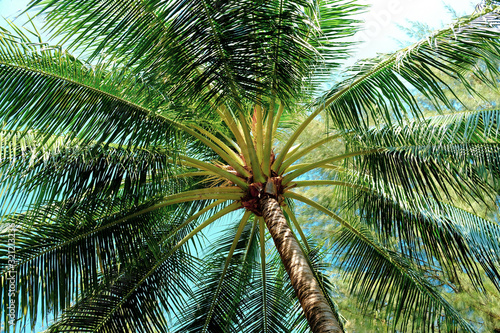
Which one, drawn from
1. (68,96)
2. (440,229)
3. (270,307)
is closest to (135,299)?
(270,307)

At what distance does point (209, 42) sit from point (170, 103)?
2.04ft

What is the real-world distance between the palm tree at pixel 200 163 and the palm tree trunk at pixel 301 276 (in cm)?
1

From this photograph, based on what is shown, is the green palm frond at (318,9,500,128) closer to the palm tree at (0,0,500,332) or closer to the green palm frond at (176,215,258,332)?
the palm tree at (0,0,500,332)

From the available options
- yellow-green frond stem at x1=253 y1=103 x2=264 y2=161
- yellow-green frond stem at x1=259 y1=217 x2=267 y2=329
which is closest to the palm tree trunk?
yellow-green frond stem at x1=253 y1=103 x2=264 y2=161

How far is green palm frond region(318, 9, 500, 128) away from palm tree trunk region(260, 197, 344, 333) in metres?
0.99

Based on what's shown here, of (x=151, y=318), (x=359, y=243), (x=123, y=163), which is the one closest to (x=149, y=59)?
(x=123, y=163)

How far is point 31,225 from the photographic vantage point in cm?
387

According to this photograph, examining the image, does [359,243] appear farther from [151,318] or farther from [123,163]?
[123,163]

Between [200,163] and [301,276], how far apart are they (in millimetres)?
1639

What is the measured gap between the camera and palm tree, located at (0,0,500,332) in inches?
120

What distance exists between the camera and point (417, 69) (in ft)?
11.4

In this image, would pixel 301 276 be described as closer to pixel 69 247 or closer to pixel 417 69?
pixel 417 69

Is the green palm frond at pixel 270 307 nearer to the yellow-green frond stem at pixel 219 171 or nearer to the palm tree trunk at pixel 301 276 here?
the yellow-green frond stem at pixel 219 171

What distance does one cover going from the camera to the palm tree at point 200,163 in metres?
3.04
